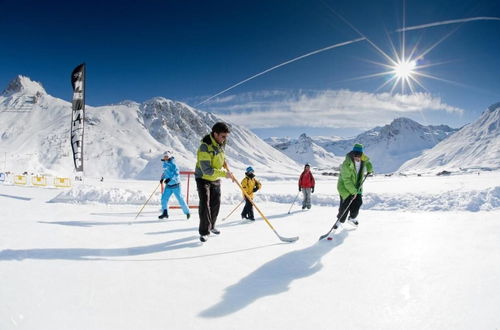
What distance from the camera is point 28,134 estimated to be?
10544 centimetres

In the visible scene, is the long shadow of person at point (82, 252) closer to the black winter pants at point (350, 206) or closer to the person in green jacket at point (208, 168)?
the person in green jacket at point (208, 168)

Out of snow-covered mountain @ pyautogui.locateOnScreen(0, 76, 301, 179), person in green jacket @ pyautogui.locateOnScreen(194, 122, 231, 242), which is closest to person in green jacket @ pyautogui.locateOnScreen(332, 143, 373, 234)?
person in green jacket @ pyautogui.locateOnScreen(194, 122, 231, 242)

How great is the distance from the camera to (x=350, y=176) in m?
5.83

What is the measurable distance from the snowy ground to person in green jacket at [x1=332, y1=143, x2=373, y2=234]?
1.59ft

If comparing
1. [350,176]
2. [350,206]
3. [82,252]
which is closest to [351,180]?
[350,176]

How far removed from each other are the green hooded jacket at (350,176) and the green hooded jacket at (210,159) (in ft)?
8.11

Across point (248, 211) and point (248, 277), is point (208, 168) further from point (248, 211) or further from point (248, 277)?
point (248, 211)

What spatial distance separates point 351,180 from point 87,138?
120224 mm

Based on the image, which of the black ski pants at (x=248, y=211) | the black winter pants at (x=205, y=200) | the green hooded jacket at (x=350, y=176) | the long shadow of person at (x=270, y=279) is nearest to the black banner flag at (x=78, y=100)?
the black ski pants at (x=248, y=211)

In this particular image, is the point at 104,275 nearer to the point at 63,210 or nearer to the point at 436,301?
the point at 436,301

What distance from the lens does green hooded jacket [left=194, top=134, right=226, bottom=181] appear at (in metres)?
4.96

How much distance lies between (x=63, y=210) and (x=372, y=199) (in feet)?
35.4

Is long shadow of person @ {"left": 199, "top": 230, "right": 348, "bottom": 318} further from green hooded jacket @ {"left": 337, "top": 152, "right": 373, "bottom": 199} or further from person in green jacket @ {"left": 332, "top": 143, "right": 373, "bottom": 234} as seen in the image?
green hooded jacket @ {"left": 337, "top": 152, "right": 373, "bottom": 199}

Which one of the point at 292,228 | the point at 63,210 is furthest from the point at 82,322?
the point at 63,210
